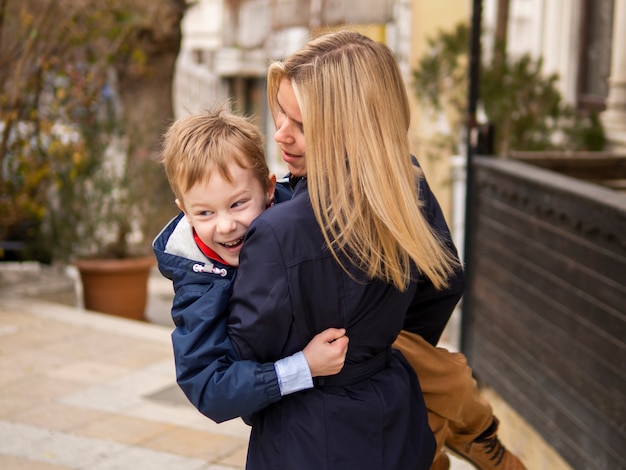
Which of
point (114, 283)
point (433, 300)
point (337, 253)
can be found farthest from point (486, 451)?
point (114, 283)

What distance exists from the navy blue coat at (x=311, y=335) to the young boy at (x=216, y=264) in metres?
0.06

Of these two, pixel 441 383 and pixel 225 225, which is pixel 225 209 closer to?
pixel 225 225

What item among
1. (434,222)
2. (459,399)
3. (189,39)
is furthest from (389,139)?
(189,39)

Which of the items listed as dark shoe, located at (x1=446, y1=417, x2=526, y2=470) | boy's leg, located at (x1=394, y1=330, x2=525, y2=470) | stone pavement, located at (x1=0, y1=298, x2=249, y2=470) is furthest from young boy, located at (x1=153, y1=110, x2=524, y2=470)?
stone pavement, located at (x1=0, y1=298, x2=249, y2=470)

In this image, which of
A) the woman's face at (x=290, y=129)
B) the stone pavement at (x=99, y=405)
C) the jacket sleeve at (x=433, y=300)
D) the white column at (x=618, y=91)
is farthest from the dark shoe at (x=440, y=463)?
the white column at (x=618, y=91)

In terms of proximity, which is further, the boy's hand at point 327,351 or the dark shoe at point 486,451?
the dark shoe at point 486,451

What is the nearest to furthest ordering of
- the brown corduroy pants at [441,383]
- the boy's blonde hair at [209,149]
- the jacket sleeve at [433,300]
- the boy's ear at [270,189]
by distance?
1. the boy's blonde hair at [209,149]
2. the boy's ear at [270,189]
3. the jacket sleeve at [433,300]
4. the brown corduroy pants at [441,383]

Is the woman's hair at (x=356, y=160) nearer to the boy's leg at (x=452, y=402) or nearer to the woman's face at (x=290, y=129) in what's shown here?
the woman's face at (x=290, y=129)

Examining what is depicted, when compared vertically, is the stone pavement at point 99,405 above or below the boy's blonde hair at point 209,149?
below

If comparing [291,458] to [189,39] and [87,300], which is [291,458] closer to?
[87,300]

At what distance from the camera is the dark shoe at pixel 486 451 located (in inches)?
121

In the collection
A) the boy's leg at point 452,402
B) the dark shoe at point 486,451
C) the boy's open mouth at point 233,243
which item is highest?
the boy's open mouth at point 233,243

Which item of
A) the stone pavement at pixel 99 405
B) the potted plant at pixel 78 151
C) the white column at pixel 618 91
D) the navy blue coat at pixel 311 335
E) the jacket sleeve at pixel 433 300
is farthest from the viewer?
the white column at pixel 618 91

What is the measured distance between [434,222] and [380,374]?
0.50m
